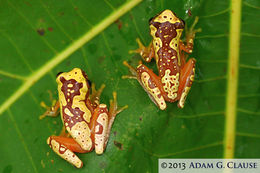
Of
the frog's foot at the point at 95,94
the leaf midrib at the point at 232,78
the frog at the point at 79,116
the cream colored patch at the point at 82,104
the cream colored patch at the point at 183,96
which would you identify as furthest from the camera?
the cream colored patch at the point at 82,104

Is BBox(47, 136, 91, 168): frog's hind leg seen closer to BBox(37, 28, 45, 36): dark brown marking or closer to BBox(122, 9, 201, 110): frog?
BBox(122, 9, 201, 110): frog

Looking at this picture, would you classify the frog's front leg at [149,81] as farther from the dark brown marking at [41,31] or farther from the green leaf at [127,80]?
the dark brown marking at [41,31]

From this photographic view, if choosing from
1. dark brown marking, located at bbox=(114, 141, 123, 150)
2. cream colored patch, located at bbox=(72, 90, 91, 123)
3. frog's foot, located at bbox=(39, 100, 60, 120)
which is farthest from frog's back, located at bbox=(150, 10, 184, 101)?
frog's foot, located at bbox=(39, 100, 60, 120)

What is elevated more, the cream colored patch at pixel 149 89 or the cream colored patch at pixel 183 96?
the cream colored patch at pixel 149 89

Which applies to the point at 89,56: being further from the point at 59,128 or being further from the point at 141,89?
the point at 59,128

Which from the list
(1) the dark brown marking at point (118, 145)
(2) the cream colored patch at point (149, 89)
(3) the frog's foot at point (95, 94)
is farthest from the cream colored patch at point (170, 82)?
(1) the dark brown marking at point (118, 145)

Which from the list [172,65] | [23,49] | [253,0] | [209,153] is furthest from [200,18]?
[23,49]
